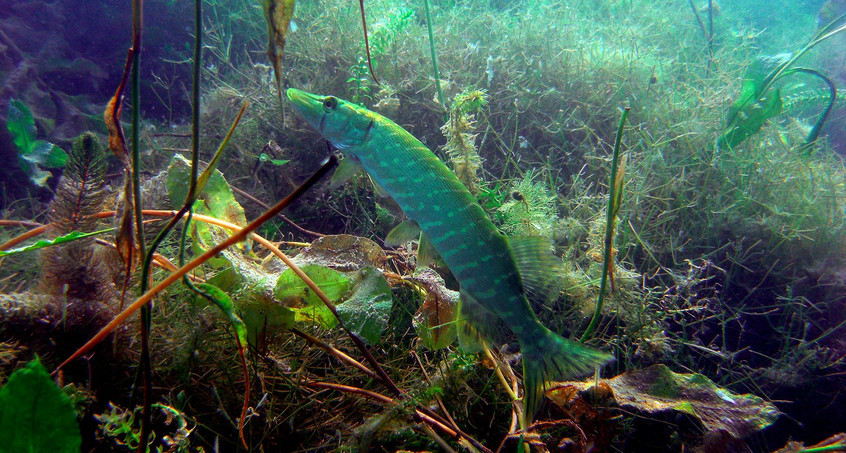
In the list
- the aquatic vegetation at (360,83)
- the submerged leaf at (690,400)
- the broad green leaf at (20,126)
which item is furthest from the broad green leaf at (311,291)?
the broad green leaf at (20,126)

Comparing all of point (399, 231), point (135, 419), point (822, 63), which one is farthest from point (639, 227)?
point (822, 63)

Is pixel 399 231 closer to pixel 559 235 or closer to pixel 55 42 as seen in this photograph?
pixel 559 235

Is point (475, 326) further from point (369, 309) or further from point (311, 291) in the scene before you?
point (311, 291)

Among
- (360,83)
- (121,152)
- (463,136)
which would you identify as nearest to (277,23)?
(121,152)

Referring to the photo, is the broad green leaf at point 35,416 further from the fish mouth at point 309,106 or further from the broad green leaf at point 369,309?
the fish mouth at point 309,106

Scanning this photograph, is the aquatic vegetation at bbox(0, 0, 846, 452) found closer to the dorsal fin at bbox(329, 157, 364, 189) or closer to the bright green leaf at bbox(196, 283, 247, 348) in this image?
the bright green leaf at bbox(196, 283, 247, 348)

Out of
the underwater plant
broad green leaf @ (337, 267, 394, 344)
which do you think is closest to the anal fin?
broad green leaf @ (337, 267, 394, 344)
